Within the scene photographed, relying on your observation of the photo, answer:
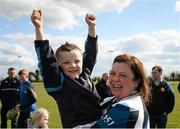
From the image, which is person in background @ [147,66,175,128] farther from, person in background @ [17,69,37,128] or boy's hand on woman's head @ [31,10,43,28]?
boy's hand on woman's head @ [31,10,43,28]

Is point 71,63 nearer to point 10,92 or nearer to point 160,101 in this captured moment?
point 160,101

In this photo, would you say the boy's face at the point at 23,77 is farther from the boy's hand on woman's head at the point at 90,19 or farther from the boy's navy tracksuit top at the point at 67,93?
the boy's navy tracksuit top at the point at 67,93

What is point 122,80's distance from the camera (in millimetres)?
3344

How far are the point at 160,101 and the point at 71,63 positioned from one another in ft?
27.2

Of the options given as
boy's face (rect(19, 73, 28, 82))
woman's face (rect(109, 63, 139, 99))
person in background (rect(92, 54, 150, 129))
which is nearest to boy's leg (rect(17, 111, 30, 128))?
boy's face (rect(19, 73, 28, 82))

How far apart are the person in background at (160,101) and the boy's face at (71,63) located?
8.04 metres

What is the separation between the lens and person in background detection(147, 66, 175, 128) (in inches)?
462

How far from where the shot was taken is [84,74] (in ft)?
13.5

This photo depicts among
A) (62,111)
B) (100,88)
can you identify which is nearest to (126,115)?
(62,111)

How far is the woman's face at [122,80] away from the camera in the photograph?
3340 millimetres

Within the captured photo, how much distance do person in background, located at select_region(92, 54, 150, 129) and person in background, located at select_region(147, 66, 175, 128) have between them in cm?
833

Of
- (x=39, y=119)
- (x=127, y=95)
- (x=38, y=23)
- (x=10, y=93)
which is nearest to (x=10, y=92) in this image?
(x=10, y=93)

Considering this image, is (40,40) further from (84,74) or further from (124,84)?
(124,84)

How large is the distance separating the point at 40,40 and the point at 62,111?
0.68 meters
